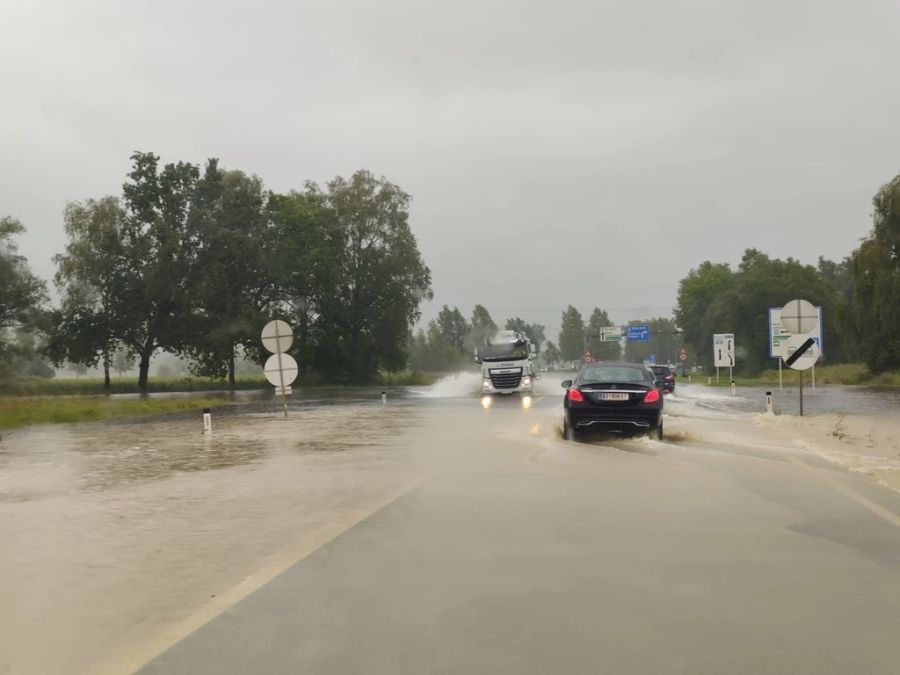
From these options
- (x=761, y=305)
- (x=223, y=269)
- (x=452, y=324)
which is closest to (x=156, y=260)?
(x=223, y=269)

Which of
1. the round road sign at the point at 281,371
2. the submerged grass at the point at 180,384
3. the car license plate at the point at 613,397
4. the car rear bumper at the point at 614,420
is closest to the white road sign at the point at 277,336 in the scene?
the round road sign at the point at 281,371

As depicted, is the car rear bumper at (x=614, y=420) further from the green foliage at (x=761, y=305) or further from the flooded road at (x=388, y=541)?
the green foliage at (x=761, y=305)

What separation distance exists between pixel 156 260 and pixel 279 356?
3272 centimetres

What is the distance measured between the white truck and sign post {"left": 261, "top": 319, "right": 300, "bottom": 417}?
1362 centimetres

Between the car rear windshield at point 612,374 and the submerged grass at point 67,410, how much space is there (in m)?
15.6

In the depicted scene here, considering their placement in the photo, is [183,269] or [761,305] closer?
[183,269]

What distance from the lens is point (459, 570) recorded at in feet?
20.5

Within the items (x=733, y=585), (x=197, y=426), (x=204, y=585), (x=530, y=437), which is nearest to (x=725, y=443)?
(x=530, y=437)

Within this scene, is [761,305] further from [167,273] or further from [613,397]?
[613,397]

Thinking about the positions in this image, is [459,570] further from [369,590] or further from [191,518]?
[191,518]

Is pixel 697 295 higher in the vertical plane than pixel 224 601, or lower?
higher

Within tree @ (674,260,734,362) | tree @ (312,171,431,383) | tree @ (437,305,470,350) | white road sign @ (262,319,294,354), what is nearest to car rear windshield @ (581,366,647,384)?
white road sign @ (262,319,294,354)

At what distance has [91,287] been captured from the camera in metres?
56.7

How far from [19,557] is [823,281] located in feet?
364
